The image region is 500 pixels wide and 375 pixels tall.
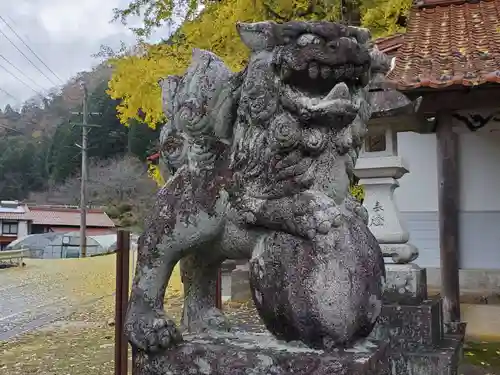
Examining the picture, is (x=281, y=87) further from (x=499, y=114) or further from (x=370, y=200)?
(x=499, y=114)

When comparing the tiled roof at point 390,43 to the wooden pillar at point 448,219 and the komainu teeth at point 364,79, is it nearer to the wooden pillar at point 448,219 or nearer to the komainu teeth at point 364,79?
the wooden pillar at point 448,219

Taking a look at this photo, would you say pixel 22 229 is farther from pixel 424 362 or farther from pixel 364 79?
pixel 364 79

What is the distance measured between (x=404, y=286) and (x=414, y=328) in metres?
0.33

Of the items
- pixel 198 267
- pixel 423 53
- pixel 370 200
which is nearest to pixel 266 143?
pixel 198 267

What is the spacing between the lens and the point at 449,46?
6164 mm

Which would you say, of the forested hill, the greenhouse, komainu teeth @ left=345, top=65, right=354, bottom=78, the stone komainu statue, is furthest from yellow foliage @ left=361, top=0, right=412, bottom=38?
the greenhouse

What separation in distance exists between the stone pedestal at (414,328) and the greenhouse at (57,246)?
2593 cm

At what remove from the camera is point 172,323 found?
1875mm

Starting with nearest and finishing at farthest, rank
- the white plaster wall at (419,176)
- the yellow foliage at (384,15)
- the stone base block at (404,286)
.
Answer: the stone base block at (404,286), the yellow foliage at (384,15), the white plaster wall at (419,176)

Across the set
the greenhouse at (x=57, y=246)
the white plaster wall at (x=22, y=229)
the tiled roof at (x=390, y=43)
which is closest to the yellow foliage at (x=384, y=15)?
the tiled roof at (x=390, y=43)

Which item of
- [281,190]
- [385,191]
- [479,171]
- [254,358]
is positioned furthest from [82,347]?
[281,190]

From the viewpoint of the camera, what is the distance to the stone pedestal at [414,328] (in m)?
3.64

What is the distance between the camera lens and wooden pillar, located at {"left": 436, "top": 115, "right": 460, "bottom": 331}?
20.9 feet

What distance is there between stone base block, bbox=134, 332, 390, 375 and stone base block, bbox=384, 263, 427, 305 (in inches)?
89.7
